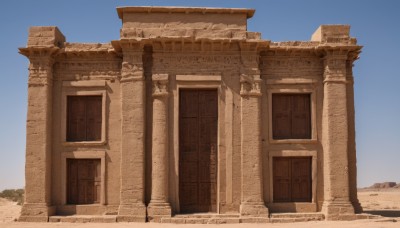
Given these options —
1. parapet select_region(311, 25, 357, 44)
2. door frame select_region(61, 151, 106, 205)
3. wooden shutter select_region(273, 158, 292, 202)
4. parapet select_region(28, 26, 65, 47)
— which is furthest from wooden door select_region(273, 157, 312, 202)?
parapet select_region(28, 26, 65, 47)

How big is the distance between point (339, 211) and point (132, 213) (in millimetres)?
7204

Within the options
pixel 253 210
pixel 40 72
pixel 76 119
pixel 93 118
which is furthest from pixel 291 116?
pixel 40 72

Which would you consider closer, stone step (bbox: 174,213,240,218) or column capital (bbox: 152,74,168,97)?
stone step (bbox: 174,213,240,218)

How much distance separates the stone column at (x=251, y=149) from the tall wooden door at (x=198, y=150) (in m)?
1.08

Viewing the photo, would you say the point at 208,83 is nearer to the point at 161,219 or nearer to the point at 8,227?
the point at 161,219

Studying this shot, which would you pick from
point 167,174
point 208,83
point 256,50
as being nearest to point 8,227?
point 167,174

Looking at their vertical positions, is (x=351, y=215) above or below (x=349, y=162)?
below

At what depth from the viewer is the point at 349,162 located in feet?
57.7

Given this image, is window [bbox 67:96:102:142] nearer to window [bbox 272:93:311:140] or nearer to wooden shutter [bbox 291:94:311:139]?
window [bbox 272:93:311:140]

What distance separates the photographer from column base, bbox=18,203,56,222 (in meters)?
16.4

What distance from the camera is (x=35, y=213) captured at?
16484mm

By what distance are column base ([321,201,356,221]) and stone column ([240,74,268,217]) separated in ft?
7.18

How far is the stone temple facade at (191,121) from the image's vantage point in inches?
663

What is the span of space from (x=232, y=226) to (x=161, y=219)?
244 centimetres
